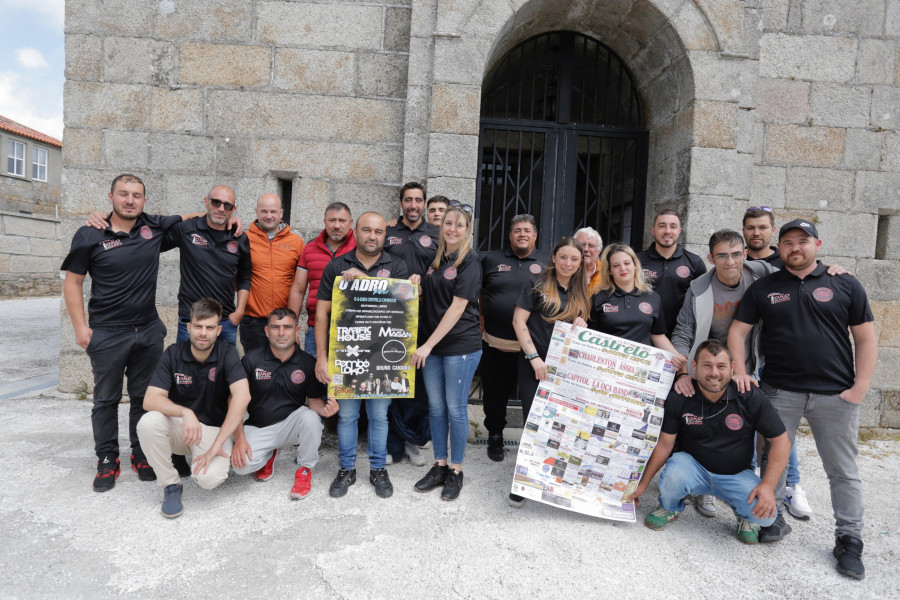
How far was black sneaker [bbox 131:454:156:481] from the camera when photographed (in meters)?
3.30

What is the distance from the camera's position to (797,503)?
3219 millimetres

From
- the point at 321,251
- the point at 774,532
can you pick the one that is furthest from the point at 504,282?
the point at 774,532

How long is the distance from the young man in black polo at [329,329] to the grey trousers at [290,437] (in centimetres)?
18

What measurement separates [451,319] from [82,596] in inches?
87.8

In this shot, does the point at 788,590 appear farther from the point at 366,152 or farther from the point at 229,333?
the point at 366,152

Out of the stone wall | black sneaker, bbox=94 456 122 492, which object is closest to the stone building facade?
black sneaker, bbox=94 456 122 492

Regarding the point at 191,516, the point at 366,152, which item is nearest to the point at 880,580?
the point at 191,516

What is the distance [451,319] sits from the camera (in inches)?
124

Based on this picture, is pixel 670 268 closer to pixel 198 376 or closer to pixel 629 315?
pixel 629 315

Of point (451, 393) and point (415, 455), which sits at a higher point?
point (451, 393)

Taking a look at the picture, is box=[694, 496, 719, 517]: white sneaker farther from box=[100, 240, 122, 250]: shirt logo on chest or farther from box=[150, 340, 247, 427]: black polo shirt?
box=[100, 240, 122, 250]: shirt logo on chest

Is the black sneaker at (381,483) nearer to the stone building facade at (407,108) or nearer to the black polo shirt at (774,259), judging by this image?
the stone building facade at (407,108)

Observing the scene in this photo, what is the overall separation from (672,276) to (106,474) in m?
4.00

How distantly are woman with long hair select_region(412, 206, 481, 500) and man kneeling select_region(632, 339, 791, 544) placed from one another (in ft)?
3.93
